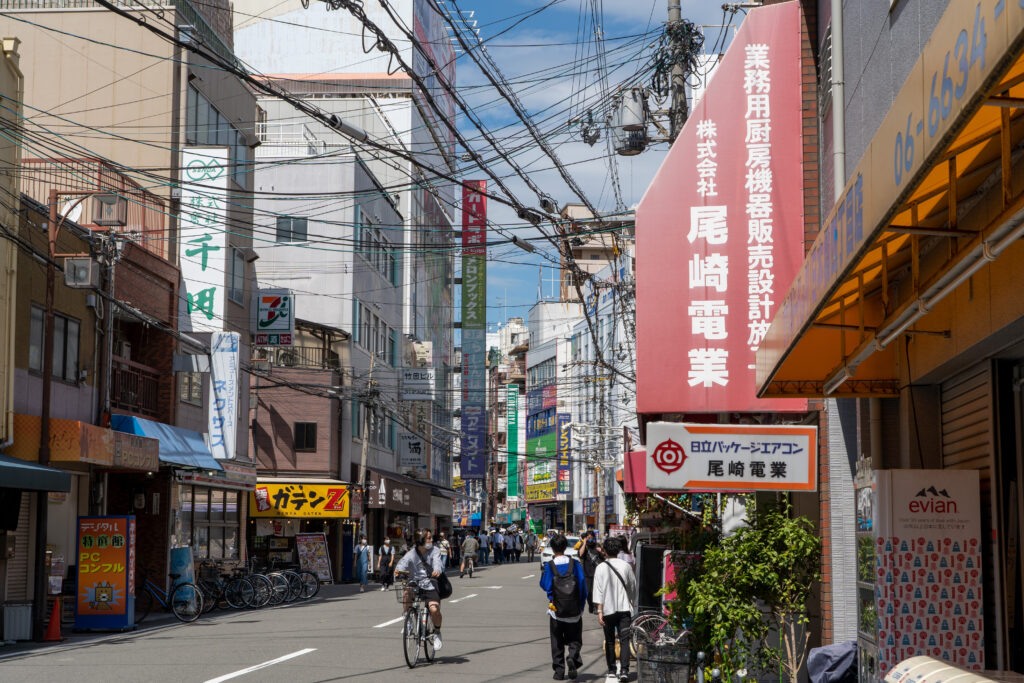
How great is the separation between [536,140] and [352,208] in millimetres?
35494

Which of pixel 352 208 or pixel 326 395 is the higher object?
pixel 352 208

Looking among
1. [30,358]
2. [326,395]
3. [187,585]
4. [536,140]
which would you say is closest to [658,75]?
[536,140]

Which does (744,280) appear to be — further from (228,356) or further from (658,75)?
(228,356)

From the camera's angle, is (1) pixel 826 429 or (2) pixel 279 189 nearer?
(1) pixel 826 429

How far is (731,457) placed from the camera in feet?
34.6

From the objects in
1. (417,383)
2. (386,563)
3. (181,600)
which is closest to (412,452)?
(417,383)

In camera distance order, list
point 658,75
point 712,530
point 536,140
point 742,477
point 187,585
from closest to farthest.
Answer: point 742,477, point 712,530, point 536,140, point 658,75, point 187,585

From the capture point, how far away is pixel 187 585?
24.8 meters

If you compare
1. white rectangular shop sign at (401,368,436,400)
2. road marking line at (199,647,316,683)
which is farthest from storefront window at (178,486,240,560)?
white rectangular shop sign at (401,368,436,400)

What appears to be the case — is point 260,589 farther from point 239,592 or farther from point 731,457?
point 731,457

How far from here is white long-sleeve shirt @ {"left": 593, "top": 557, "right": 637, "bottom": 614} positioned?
14.6 metres

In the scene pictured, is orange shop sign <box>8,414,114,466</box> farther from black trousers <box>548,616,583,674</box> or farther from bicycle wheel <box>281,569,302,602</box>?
black trousers <box>548,616,583,674</box>

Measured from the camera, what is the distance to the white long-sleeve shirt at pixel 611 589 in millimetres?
14625

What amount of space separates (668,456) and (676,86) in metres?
8.68
